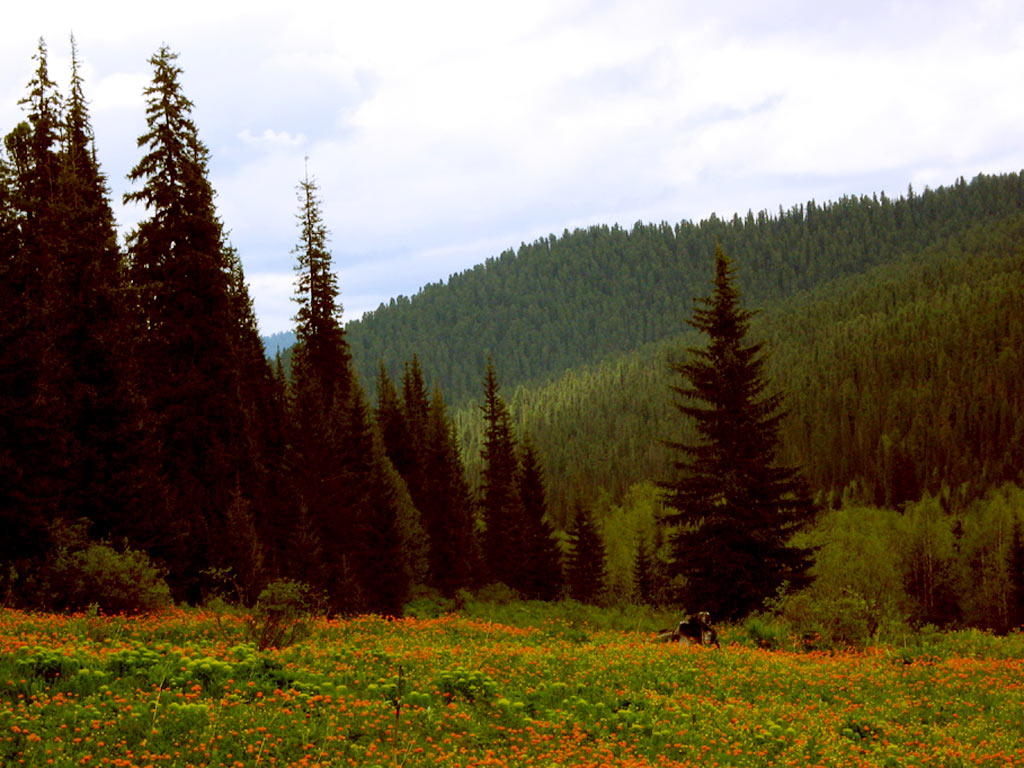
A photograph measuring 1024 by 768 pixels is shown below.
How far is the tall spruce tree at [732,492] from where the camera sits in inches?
925

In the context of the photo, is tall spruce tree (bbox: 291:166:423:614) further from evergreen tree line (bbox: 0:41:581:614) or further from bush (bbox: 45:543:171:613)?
bush (bbox: 45:543:171:613)

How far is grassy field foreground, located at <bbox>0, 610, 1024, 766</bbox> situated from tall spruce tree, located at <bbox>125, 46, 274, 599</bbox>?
9973mm

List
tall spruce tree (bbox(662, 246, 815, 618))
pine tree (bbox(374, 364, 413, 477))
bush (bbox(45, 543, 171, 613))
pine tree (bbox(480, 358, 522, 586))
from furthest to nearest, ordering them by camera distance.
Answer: pine tree (bbox(480, 358, 522, 586)), pine tree (bbox(374, 364, 413, 477)), tall spruce tree (bbox(662, 246, 815, 618)), bush (bbox(45, 543, 171, 613))

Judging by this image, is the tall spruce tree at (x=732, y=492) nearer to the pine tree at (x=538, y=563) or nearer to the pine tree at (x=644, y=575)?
the pine tree at (x=538, y=563)

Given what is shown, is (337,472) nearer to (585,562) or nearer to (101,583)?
(101,583)

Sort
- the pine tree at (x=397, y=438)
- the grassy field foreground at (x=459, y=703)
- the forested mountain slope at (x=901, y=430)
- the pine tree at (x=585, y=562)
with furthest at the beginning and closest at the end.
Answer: the forested mountain slope at (x=901, y=430)
the pine tree at (x=585, y=562)
the pine tree at (x=397, y=438)
the grassy field foreground at (x=459, y=703)

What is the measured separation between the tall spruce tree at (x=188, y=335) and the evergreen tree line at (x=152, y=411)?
50 mm

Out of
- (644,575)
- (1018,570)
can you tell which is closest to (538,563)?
(644,575)

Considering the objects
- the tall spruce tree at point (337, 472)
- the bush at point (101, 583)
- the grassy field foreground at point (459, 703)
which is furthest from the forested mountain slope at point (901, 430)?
the grassy field foreground at point (459, 703)

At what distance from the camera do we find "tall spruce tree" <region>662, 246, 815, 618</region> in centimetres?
2350

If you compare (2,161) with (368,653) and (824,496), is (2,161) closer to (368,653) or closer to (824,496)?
(368,653)

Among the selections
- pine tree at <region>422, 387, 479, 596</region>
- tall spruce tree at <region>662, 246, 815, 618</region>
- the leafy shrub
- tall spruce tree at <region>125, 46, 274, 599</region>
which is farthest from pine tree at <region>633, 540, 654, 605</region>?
the leafy shrub

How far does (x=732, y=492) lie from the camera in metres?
23.8

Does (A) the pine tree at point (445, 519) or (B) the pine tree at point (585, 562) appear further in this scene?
(B) the pine tree at point (585, 562)
